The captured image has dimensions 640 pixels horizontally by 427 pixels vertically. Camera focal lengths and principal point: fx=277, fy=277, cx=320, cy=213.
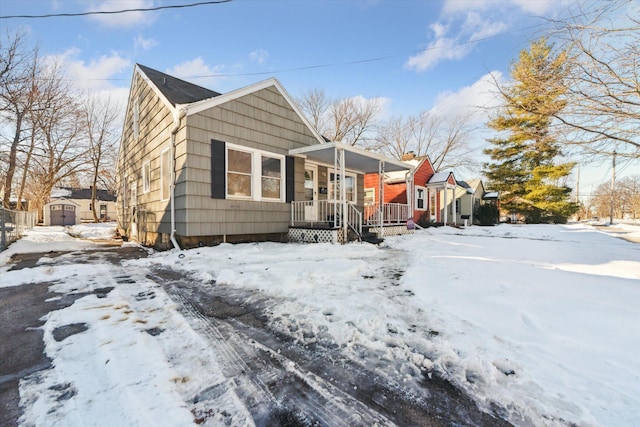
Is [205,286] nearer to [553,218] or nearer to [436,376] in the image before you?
[436,376]

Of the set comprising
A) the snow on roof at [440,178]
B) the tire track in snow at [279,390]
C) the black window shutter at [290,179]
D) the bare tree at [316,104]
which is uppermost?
the bare tree at [316,104]

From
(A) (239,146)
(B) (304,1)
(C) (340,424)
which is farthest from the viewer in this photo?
(B) (304,1)

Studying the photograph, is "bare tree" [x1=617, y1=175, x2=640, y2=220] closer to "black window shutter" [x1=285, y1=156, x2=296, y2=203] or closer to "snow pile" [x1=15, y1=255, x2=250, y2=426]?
"black window shutter" [x1=285, y1=156, x2=296, y2=203]

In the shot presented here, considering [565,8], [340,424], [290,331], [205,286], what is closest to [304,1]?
[565,8]

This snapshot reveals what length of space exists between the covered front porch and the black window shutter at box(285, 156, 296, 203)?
20cm

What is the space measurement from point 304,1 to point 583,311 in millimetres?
9938

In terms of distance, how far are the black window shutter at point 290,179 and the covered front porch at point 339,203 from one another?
0.20 m

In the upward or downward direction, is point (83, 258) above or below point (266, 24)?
below

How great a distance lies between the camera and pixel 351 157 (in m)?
9.31

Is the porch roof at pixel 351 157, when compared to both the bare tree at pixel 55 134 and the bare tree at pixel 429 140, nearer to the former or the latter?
the bare tree at pixel 55 134

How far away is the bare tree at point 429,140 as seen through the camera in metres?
28.3

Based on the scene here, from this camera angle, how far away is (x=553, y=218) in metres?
22.9

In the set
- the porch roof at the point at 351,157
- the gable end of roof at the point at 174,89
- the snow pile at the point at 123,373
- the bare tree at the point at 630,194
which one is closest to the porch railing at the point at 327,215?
Answer: the porch roof at the point at 351,157

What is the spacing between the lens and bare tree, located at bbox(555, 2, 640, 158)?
4.64 meters
